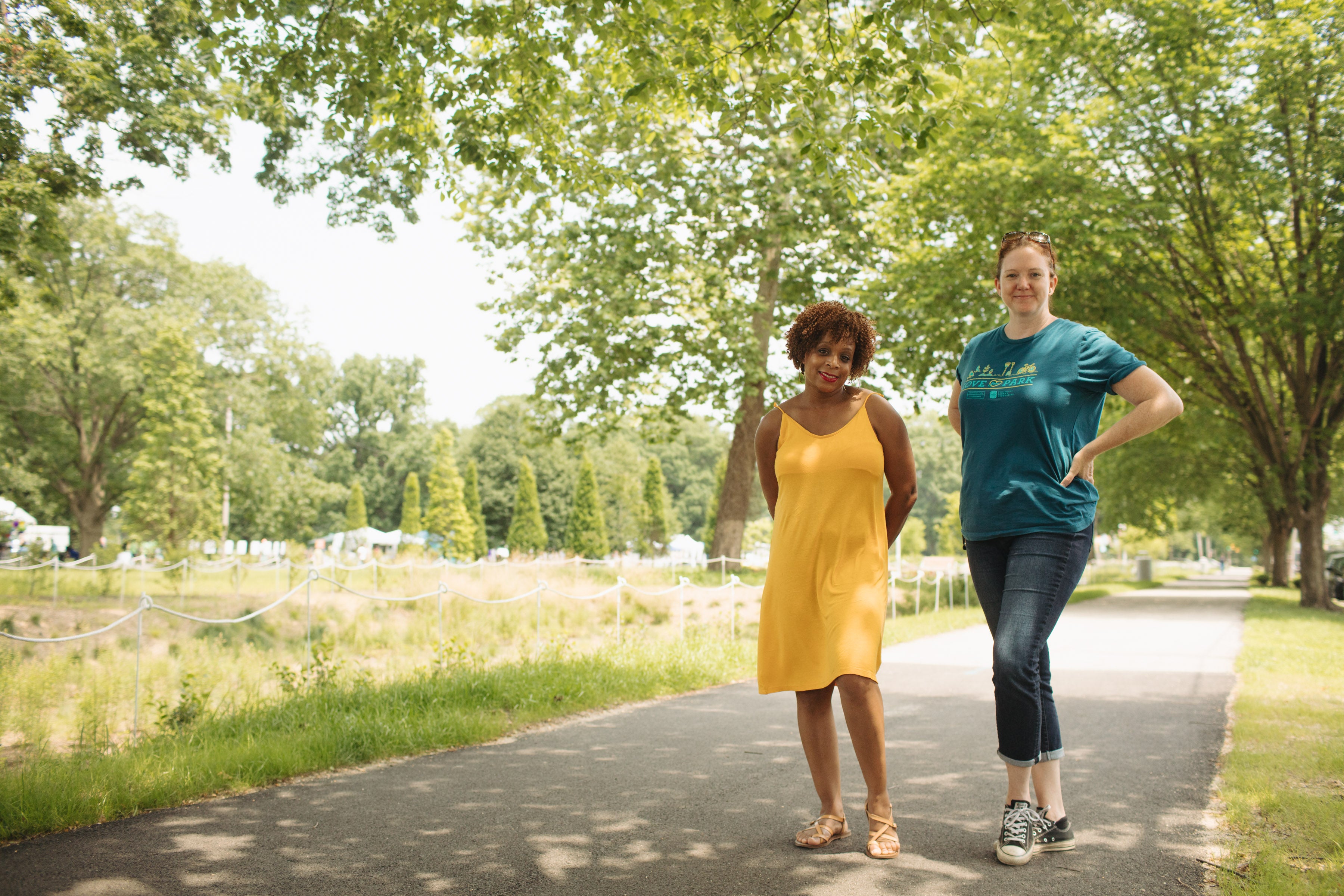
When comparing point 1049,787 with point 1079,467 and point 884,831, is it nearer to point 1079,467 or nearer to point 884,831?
point 884,831

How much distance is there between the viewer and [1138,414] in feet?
11.5

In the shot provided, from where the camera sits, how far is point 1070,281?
18.6 metres

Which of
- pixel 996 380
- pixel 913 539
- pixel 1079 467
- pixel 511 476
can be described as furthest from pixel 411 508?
pixel 1079 467

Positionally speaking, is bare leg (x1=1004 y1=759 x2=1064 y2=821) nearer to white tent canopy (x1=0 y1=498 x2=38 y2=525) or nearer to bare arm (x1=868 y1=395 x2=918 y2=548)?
bare arm (x1=868 y1=395 x2=918 y2=548)

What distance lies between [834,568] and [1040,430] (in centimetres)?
92

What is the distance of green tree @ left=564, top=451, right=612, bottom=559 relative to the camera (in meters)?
51.4

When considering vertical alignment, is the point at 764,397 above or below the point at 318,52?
below

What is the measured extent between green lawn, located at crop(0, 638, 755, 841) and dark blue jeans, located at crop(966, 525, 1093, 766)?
360 centimetres

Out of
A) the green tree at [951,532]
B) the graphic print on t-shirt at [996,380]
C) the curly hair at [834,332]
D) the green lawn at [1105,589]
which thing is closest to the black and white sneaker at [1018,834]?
the graphic print on t-shirt at [996,380]

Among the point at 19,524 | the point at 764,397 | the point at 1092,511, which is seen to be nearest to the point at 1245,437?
the point at 764,397

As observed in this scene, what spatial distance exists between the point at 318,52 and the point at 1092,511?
7911 mm

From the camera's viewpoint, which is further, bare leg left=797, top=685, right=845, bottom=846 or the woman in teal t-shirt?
bare leg left=797, top=685, right=845, bottom=846

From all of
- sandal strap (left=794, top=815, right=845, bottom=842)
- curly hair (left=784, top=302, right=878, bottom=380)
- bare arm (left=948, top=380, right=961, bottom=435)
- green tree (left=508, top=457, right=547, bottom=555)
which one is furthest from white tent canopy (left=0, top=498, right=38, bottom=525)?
bare arm (left=948, top=380, right=961, bottom=435)

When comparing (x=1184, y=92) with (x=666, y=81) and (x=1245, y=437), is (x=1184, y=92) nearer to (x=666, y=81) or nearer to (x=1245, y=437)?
(x=666, y=81)
